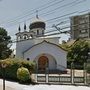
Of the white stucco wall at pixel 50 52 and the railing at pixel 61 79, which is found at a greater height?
the white stucco wall at pixel 50 52

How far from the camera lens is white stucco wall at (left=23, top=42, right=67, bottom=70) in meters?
44.3

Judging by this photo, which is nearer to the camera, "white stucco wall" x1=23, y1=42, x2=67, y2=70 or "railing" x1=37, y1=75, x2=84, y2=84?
"railing" x1=37, y1=75, x2=84, y2=84

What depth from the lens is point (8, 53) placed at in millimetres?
61312

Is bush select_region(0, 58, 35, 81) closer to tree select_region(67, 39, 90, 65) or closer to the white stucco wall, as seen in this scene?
the white stucco wall

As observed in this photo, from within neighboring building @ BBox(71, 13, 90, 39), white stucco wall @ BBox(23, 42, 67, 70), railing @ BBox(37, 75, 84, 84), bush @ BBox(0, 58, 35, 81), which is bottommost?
railing @ BBox(37, 75, 84, 84)

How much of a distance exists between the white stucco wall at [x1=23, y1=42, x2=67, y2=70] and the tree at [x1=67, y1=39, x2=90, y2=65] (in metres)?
11.3

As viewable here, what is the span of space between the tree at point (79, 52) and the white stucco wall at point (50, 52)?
11281mm

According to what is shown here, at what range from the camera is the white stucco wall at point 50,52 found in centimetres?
4432

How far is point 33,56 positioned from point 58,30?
89.0 feet

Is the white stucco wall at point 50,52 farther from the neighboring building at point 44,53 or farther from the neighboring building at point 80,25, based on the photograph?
the neighboring building at point 80,25

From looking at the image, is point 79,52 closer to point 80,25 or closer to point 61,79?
point 61,79

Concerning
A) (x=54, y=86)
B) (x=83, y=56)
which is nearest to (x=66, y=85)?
(x=54, y=86)

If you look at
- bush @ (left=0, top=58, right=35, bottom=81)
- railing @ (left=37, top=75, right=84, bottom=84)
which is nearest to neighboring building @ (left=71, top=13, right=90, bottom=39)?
railing @ (left=37, top=75, right=84, bottom=84)

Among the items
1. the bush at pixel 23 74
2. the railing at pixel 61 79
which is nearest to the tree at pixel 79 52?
the railing at pixel 61 79
